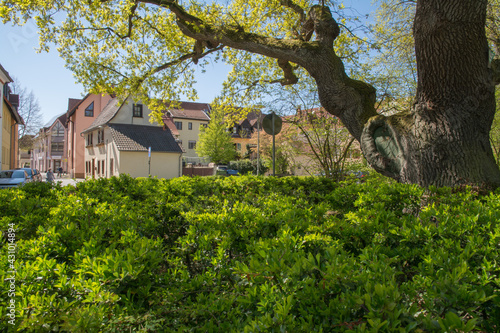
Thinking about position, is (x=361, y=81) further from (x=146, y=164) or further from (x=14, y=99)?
(x=14, y=99)

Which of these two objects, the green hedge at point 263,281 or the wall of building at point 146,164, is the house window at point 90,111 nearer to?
the wall of building at point 146,164

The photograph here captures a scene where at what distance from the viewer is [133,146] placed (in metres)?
31.6

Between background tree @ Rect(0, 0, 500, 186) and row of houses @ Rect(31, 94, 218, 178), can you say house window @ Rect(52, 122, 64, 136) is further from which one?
background tree @ Rect(0, 0, 500, 186)

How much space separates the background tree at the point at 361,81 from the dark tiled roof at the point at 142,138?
69.0ft

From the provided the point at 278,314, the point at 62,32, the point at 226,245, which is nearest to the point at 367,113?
the point at 226,245

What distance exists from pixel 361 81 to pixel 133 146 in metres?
27.7

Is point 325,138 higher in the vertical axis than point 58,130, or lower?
lower

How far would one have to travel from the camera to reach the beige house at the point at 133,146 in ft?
103

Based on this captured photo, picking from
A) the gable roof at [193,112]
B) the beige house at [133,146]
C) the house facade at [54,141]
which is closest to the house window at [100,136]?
the beige house at [133,146]

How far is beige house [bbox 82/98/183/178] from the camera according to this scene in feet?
103

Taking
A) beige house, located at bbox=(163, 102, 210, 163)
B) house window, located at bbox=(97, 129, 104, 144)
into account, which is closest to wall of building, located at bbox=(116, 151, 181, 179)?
house window, located at bbox=(97, 129, 104, 144)

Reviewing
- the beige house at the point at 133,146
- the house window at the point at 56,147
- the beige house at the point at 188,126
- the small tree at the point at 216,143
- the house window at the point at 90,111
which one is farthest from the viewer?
the house window at the point at 56,147

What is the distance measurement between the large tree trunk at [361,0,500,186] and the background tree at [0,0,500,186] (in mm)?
15

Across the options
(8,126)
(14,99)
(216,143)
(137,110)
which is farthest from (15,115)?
(216,143)
